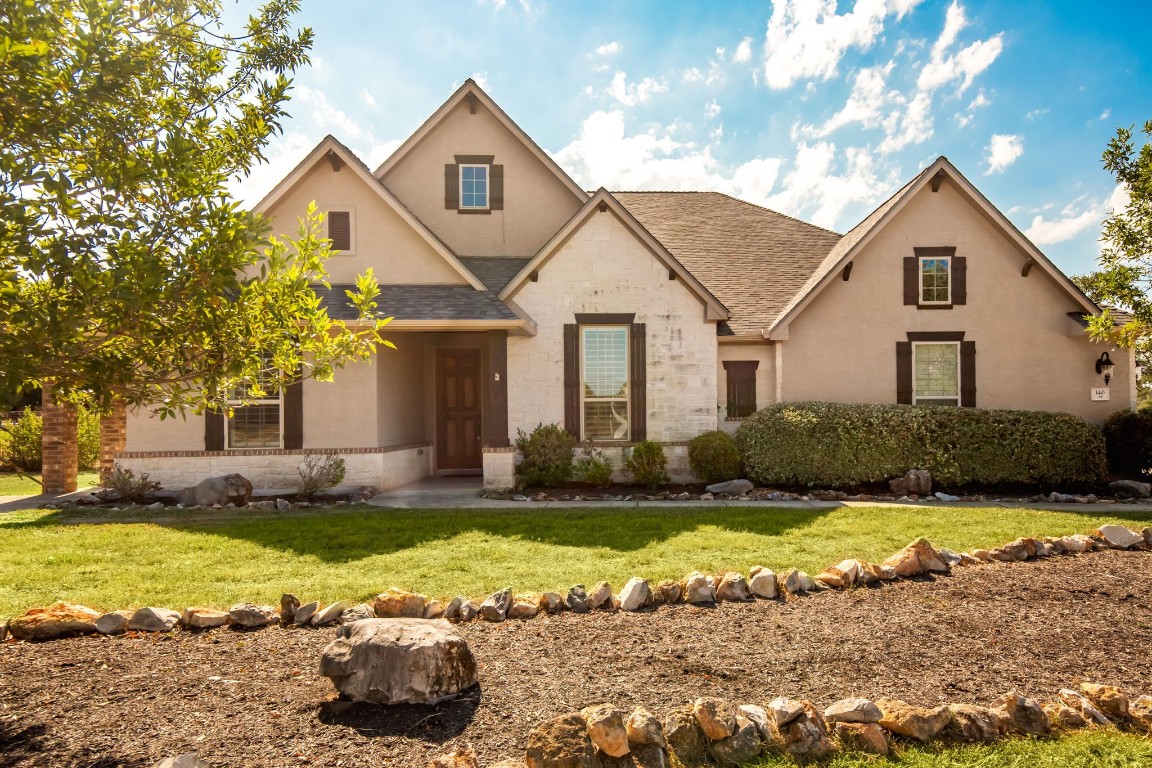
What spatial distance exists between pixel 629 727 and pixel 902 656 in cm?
210

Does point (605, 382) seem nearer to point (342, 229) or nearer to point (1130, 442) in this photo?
point (342, 229)

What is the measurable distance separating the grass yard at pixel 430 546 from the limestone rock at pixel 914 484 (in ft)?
5.51

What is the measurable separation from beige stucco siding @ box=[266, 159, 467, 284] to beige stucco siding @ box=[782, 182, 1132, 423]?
324 inches

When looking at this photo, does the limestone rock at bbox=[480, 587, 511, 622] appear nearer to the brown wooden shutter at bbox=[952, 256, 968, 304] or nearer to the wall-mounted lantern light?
the brown wooden shutter at bbox=[952, 256, 968, 304]

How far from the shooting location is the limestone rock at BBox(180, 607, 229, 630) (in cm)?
458

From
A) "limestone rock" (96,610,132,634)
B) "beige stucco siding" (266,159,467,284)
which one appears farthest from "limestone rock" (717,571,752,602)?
"beige stucco siding" (266,159,467,284)

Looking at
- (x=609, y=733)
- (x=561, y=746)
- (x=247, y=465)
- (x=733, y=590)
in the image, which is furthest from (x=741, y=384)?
(x=561, y=746)

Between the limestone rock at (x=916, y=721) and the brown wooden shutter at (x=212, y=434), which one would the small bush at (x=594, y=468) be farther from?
the limestone rock at (x=916, y=721)

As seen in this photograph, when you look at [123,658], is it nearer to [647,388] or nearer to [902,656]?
[902,656]

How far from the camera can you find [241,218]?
3535 millimetres

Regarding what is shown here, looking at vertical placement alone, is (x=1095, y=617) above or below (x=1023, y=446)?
below

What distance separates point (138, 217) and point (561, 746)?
3.50 m

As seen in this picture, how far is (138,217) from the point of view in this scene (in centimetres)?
353

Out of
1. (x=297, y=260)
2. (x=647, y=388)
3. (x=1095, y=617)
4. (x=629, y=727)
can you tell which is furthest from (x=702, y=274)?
(x=629, y=727)
